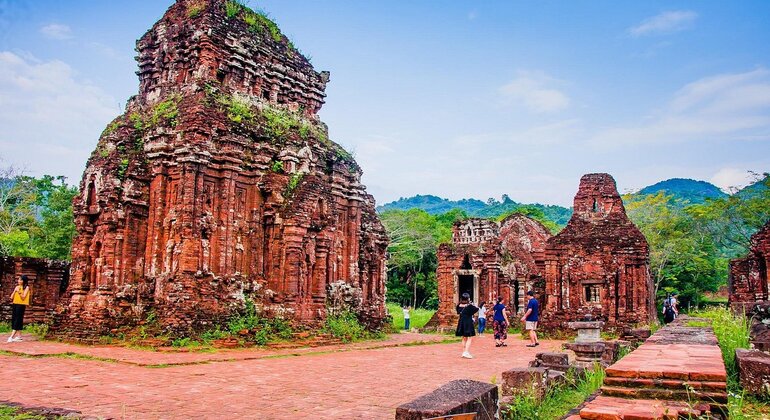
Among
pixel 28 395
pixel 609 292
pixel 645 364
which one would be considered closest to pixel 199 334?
pixel 28 395

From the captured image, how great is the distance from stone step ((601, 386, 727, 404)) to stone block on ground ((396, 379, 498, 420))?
0.99m

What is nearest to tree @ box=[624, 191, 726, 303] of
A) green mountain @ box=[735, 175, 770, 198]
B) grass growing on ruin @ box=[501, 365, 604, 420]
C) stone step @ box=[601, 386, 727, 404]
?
green mountain @ box=[735, 175, 770, 198]

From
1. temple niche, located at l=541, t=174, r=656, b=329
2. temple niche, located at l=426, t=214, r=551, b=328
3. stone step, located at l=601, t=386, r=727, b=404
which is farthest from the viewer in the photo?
temple niche, located at l=426, t=214, r=551, b=328

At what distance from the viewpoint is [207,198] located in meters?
15.3

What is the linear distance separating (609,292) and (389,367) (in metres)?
12.6

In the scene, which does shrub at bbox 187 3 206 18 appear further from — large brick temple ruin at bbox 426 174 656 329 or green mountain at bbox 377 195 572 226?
green mountain at bbox 377 195 572 226

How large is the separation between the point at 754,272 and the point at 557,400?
610 inches

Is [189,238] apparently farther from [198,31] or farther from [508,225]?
[508,225]

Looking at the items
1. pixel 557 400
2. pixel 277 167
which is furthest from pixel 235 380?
pixel 277 167

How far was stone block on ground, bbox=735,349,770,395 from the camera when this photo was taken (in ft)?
18.7

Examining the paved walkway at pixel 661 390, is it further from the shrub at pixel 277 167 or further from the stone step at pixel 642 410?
the shrub at pixel 277 167

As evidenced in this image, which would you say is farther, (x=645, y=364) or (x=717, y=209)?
(x=717, y=209)

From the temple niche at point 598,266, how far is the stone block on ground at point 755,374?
15.0m

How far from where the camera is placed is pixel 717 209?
37.7m
